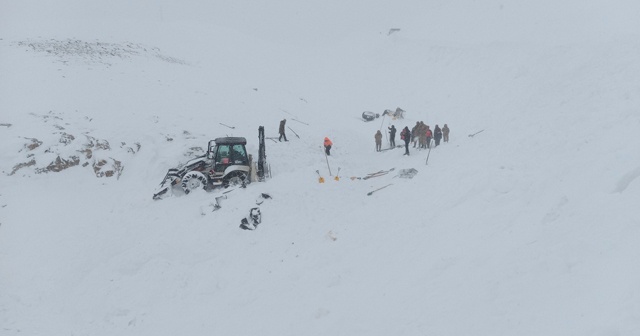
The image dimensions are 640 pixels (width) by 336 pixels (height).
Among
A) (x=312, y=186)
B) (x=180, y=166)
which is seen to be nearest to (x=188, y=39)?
(x=180, y=166)

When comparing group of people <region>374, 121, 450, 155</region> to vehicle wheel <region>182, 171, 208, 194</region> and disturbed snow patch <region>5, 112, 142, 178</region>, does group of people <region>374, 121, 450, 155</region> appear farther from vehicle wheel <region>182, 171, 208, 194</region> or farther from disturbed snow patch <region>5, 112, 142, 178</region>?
disturbed snow patch <region>5, 112, 142, 178</region>

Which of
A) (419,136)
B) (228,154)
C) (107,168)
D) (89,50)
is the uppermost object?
(89,50)

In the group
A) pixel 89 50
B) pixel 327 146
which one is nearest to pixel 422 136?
pixel 327 146

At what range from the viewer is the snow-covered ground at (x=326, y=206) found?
8422 millimetres

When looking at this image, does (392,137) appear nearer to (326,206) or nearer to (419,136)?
(419,136)

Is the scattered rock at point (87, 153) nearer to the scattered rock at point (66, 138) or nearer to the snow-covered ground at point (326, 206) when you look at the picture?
the snow-covered ground at point (326, 206)

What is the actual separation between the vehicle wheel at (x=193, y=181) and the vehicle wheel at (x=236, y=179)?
30.6 inches

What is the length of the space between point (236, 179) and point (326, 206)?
3.76 meters

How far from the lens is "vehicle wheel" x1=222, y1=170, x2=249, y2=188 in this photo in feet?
51.3

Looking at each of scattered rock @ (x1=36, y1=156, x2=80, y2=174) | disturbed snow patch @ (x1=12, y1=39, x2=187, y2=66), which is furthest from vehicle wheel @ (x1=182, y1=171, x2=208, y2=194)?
disturbed snow patch @ (x1=12, y1=39, x2=187, y2=66)

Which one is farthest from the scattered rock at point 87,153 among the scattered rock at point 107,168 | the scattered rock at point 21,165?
the scattered rock at point 21,165

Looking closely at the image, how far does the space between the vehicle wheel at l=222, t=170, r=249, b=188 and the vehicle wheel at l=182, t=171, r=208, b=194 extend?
2.55 feet

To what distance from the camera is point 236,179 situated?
52.0 ft

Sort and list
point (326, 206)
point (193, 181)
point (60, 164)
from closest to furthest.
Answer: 1. point (326, 206)
2. point (193, 181)
3. point (60, 164)
